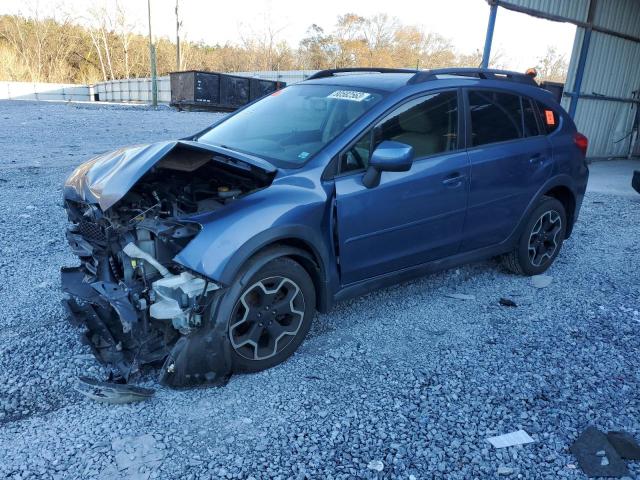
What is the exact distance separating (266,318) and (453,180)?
1793mm

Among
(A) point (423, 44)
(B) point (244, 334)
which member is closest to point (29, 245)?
(B) point (244, 334)

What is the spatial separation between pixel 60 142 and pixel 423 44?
48.1 m

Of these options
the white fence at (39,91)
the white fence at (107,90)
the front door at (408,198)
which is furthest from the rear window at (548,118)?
the white fence at (39,91)

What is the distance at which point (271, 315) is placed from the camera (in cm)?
298

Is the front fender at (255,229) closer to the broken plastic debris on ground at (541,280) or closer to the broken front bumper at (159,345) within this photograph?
the broken front bumper at (159,345)

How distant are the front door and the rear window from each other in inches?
50.0

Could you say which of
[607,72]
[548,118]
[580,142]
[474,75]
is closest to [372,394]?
[474,75]

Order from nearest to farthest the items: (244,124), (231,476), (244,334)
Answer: (231,476) < (244,334) < (244,124)

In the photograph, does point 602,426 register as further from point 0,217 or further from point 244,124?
point 0,217

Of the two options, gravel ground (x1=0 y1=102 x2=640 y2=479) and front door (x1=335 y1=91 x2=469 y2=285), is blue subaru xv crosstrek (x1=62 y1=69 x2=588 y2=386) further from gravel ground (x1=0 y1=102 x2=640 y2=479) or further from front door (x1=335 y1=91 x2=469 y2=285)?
gravel ground (x1=0 y1=102 x2=640 y2=479)

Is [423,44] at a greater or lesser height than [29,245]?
greater

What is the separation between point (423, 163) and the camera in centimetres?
358

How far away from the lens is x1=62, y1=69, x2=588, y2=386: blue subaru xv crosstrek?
2711mm

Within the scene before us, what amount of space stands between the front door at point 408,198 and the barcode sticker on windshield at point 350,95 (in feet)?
0.93
